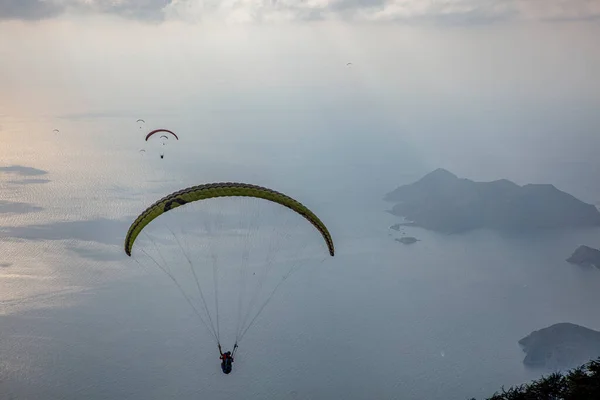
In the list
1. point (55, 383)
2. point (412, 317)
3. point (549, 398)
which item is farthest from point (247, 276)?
point (549, 398)

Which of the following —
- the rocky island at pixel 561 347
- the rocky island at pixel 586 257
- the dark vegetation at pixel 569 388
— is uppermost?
the rocky island at pixel 586 257

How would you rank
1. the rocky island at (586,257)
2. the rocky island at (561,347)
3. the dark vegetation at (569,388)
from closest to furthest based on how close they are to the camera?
the dark vegetation at (569,388)
the rocky island at (561,347)
the rocky island at (586,257)

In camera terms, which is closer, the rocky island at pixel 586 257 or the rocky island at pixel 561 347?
the rocky island at pixel 561 347

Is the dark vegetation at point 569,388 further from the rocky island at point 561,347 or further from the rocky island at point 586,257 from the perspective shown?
the rocky island at point 586,257

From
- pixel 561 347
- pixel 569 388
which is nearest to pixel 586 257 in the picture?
pixel 561 347

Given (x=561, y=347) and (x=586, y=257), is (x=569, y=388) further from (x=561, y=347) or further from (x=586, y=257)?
(x=586, y=257)

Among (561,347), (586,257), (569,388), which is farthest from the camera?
(586,257)

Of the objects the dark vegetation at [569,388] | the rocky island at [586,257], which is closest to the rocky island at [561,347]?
the rocky island at [586,257]
